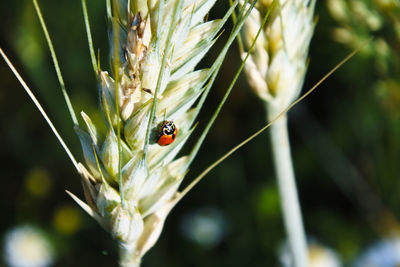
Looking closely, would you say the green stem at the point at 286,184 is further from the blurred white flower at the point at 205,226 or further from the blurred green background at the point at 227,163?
the blurred white flower at the point at 205,226

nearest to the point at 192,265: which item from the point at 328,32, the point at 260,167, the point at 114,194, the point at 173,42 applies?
the point at 260,167

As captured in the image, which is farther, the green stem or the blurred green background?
the blurred green background

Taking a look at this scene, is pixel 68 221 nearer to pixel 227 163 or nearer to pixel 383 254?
pixel 227 163

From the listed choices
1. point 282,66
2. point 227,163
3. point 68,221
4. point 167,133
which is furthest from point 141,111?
point 68,221

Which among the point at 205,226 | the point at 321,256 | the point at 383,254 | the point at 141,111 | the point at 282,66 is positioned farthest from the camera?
the point at 205,226

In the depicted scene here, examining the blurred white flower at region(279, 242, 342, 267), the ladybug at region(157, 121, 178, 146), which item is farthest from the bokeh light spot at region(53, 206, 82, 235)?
the ladybug at region(157, 121, 178, 146)

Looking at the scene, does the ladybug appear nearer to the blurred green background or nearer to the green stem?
the green stem
